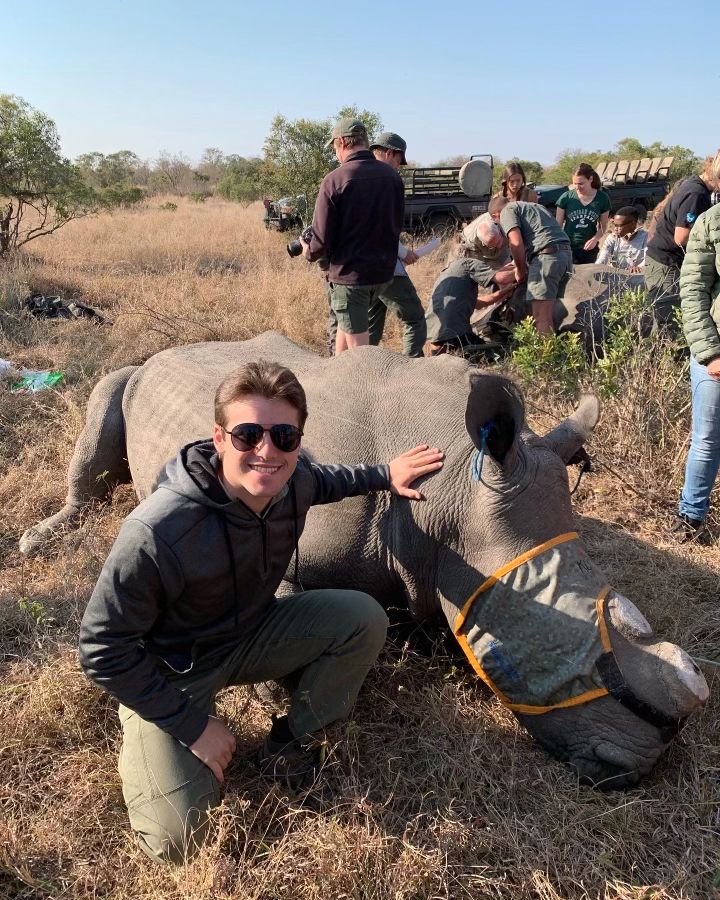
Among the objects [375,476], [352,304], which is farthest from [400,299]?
[375,476]

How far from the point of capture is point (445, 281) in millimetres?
7617

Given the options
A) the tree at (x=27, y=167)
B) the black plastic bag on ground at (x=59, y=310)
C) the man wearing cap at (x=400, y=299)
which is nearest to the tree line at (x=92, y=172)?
the tree at (x=27, y=167)

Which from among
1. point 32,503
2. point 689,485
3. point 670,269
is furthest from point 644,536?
point 32,503

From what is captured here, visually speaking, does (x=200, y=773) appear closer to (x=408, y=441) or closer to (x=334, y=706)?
(x=334, y=706)

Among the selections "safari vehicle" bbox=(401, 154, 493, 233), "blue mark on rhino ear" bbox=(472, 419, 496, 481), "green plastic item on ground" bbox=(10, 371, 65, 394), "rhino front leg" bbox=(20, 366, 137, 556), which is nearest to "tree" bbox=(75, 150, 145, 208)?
"safari vehicle" bbox=(401, 154, 493, 233)

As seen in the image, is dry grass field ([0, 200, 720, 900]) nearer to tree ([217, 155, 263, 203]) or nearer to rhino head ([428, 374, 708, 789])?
rhino head ([428, 374, 708, 789])

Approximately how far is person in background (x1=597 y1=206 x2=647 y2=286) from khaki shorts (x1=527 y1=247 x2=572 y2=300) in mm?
2063

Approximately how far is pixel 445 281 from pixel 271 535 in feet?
18.0

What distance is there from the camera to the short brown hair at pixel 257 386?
8.05 feet

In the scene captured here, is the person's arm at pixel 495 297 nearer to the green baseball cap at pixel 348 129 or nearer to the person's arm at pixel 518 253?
the person's arm at pixel 518 253

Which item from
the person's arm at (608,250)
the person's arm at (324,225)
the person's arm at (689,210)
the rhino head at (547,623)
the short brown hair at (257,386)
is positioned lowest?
the rhino head at (547,623)

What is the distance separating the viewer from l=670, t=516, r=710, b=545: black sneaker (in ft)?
14.7

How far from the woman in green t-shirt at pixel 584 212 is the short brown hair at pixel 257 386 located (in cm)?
811

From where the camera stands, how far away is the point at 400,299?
6.97 m
